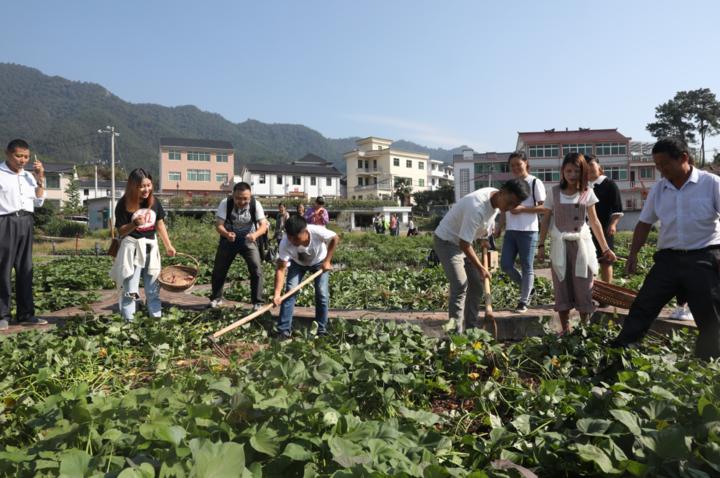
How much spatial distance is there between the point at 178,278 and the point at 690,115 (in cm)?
6940

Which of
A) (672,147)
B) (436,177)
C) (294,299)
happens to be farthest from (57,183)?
(672,147)

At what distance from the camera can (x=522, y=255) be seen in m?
5.46

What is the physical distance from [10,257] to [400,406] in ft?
16.6

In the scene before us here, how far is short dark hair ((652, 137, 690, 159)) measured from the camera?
11.2ft

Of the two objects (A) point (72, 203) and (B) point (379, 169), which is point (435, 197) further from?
(A) point (72, 203)

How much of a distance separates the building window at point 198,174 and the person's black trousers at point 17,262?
2317 inches

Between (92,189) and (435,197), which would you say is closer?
(435,197)

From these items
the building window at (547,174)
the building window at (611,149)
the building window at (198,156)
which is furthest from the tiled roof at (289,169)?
the building window at (611,149)

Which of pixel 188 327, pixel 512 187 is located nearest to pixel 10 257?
pixel 188 327

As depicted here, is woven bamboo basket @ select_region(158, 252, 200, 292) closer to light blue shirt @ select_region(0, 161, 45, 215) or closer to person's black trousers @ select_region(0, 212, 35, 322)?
person's black trousers @ select_region(0, 212, 35, 322)

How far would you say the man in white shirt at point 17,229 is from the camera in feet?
17.4

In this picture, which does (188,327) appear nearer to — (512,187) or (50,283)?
(512,187)

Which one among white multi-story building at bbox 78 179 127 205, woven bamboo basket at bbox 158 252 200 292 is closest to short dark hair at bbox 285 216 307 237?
woven bamboo basket at bbox 158 252 200 292

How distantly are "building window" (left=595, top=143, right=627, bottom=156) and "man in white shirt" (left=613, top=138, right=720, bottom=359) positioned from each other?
55.4 metres
